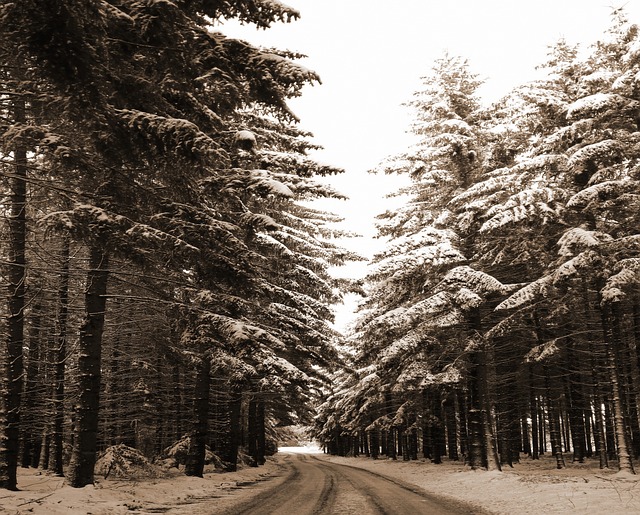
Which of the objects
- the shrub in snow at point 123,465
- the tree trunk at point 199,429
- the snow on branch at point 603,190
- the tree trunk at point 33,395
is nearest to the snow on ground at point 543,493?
the tree trunk at point 199,429

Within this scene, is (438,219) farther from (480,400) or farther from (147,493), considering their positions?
(147,493)

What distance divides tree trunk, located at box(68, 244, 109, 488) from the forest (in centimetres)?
5

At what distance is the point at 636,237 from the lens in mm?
14219

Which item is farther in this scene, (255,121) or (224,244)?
(255,121)

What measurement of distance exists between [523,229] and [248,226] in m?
11.6

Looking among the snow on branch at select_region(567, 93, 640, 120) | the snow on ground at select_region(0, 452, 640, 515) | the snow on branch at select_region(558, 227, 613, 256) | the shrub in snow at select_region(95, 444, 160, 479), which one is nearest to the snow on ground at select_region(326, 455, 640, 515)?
the snow on ground at select_region(0, 452, 640, 515)

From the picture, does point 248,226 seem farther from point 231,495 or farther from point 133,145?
point 231,495

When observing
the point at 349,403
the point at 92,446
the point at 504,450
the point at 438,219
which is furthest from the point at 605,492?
the point at 349,403

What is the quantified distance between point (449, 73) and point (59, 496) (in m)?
21.3

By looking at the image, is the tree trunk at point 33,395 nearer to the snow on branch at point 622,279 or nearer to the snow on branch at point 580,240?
the snow on branch at point 580,240

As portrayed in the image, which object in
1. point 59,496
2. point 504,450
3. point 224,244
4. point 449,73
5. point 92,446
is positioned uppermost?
point 449,73

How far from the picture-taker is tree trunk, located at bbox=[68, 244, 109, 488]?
34.5 ft

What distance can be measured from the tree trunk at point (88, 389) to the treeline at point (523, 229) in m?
10.5

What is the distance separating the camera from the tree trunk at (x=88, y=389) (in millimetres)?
10523
